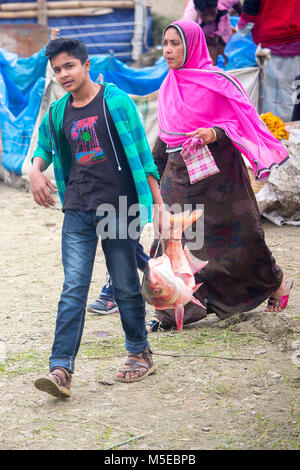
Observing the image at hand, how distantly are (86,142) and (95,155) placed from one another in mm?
74

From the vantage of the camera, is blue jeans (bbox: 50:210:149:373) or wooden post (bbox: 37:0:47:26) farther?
wooden post (bbox: 37:0:47:26)

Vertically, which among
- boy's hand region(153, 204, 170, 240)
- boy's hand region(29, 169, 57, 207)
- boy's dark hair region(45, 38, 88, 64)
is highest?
boy's dark hair region(45, 38, 88, 64)

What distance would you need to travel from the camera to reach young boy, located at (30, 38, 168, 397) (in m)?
3.06

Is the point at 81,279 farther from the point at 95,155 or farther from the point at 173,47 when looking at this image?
the point at 173,47

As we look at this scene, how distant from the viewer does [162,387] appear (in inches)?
129

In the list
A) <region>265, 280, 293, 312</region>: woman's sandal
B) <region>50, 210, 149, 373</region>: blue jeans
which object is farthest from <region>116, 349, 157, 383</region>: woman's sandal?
<region>265, 280, 293, 312</region>: woman's sandal

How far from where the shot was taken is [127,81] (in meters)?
8.55

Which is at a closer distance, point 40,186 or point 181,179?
point 40,186

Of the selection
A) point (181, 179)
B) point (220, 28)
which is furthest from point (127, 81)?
point (181, 179)

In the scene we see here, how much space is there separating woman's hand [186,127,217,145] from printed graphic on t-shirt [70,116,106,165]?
94 centimetres

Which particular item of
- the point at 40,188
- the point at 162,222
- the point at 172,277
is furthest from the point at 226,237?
the point at 40,188

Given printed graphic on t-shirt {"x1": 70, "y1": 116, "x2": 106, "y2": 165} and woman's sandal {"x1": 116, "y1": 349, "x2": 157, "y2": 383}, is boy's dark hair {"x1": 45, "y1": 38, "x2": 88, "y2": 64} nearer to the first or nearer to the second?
printed graphic on t-shirt {"x1": 70, "y1": 116, "x2": 106, "y2": 165}

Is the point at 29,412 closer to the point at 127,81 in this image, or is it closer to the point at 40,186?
the point at 40,186

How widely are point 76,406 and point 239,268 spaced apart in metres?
1.57
